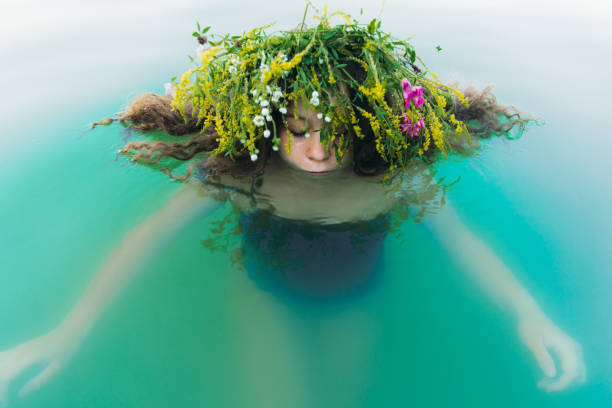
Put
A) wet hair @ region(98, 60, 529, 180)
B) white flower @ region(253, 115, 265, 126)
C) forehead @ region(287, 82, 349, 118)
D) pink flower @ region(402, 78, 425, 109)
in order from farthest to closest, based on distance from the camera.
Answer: wet hair @ region(98, 60, 529, 180), pink flower @ region(402, 78, 425, 109), forehead @ region(287, 82, 349, 118), white flower @ region(253, 115, 265, 126)

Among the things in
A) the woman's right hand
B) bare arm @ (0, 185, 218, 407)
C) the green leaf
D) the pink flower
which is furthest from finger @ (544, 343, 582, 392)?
the woman's right hand

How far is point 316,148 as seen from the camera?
1737mm

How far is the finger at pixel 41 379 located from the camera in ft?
5.08

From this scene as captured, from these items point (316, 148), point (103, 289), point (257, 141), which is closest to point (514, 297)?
point (316, 148)

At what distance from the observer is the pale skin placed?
1.61 m

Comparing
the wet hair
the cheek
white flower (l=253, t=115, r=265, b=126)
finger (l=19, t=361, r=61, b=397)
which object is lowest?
finger (l=19, t=361, r=61, b=397)

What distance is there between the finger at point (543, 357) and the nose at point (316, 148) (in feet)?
4.16

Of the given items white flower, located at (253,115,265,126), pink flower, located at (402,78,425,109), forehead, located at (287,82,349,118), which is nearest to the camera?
white flower, located at (253,115,265,126)

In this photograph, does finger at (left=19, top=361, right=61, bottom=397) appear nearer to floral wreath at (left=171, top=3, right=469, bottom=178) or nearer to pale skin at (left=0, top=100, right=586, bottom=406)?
pale skin at (left=0, top=100, right=586, bottom=406)

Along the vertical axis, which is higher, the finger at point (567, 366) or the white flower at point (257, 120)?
the white flower at point (257, 120)

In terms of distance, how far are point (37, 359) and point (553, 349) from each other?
230cm

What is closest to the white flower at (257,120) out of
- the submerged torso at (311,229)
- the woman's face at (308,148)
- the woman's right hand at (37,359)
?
the woman's face at (308,148)

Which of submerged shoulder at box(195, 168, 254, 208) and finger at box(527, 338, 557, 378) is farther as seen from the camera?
submerged shoulder at box(195, 168, 254, 208)

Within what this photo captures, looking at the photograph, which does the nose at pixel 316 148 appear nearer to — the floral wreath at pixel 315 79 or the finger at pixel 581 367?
the floral wreath at pixel 315 79
